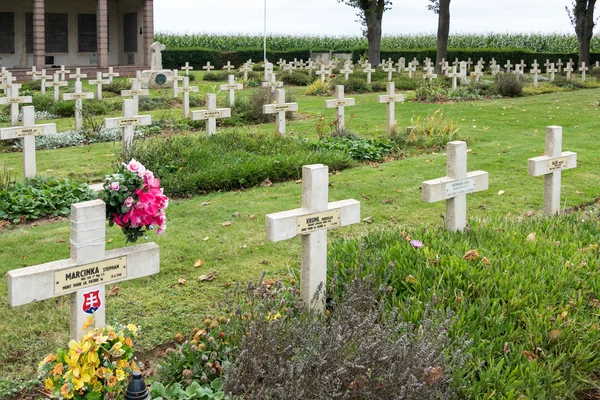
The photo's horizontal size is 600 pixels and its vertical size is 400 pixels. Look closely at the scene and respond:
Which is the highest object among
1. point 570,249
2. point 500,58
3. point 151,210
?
point 500,58

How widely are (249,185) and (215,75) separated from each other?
2285 centimetres

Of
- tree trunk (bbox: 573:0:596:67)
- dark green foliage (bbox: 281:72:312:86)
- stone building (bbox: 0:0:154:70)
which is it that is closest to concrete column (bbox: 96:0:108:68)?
stone building (bbox: 0:0:154:70)

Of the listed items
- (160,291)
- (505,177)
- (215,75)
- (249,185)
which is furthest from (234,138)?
(215,75)

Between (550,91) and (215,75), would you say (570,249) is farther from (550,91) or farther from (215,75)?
(215,75)

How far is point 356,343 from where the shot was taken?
3.98 metres

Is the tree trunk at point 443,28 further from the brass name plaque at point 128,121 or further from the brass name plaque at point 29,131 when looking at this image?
the brass name plaque at point 29,131

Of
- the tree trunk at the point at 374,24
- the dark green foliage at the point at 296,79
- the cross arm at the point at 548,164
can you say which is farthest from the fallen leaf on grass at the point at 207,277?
the tree trunk at the point at 374,24

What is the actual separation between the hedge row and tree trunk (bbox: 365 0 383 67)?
27.0ft

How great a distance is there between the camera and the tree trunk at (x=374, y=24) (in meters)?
34.9

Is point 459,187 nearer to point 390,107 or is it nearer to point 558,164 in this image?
point 558,164

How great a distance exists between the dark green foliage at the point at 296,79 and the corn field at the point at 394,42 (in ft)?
79.7

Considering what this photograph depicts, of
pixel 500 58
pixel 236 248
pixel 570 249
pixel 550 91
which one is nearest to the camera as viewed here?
pixel 570 249

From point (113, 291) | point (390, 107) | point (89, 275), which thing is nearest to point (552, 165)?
point (113, 291)

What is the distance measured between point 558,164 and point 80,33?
110 feet
